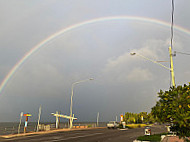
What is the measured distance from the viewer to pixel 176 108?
9805mm

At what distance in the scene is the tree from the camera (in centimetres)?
933

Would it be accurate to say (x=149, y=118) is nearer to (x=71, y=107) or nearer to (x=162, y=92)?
(x=71, y=107)

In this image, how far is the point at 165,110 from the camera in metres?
10.9

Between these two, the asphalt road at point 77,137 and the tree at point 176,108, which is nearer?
the tree at point 176,108

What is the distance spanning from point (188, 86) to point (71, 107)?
3415 cm

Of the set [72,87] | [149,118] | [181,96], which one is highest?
[72,87]

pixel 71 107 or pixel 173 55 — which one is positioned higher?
pixel 173 55

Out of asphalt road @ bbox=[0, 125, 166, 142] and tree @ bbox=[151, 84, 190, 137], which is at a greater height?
tree @ bbox=[151, 84, 190, 137]

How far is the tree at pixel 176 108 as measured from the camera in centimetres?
933

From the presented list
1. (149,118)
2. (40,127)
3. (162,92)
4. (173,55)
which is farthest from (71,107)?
(149,118)

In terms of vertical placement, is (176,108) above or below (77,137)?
above

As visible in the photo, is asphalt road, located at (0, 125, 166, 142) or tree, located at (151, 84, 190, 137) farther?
asphalt road, located at (0, 125, 166, 142)

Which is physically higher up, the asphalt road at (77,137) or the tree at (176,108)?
the tree at (176,108)

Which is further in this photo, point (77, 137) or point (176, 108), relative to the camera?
point (77, 137)
